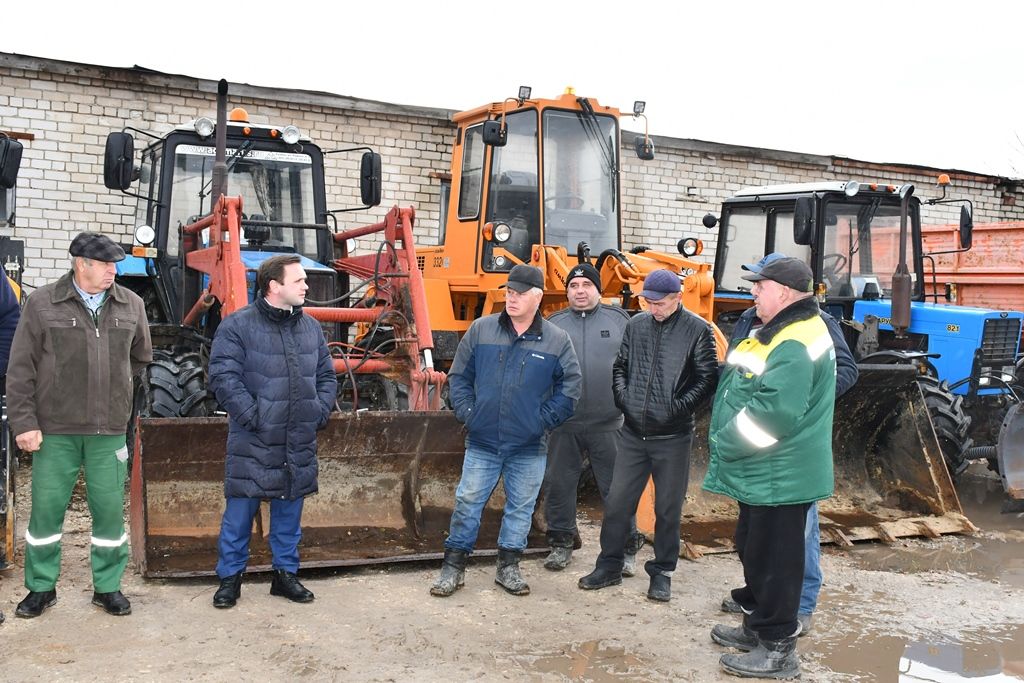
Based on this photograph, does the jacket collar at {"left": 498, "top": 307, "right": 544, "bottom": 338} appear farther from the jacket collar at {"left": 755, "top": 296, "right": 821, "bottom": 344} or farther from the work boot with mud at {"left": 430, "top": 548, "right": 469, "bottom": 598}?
the jacket collar at {"left": 755, "top": 296, "right": 821, "bottom": 344}

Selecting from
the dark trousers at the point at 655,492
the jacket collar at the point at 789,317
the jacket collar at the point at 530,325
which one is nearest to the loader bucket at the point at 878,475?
the dark trousers at the point at 655,492

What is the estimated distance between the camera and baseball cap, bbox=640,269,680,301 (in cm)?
475

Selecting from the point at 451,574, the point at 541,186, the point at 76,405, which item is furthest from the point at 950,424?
the point at 76,405

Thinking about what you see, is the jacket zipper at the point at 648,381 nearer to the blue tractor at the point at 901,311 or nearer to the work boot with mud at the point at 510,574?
the work boot with mud at the point at 510,574

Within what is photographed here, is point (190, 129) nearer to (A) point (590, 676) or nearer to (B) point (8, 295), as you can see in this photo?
(B) point (8, 295)

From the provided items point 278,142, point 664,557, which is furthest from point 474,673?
point 278,142

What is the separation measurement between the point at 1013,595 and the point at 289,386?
150 inches

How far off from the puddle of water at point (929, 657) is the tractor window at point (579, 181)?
13.7 feet

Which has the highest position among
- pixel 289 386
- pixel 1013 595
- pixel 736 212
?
pixel 736 212

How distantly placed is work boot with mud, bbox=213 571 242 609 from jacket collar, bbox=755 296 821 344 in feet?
8.26

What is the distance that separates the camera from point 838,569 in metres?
5.51

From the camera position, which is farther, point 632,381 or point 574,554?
point 574,554

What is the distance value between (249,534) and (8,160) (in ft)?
7.80

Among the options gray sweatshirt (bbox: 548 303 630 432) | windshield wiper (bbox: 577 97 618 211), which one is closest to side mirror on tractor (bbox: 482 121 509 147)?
windshield wiper (bbox: 577 97 618 211)
